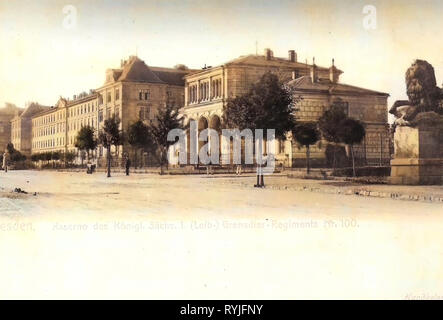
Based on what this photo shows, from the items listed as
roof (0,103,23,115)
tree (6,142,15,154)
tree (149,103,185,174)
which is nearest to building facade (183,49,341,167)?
tree (149,103,185,174)

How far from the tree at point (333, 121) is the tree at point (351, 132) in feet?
0.92

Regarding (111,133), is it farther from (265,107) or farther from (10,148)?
(265,107)

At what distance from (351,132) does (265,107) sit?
4.36 m

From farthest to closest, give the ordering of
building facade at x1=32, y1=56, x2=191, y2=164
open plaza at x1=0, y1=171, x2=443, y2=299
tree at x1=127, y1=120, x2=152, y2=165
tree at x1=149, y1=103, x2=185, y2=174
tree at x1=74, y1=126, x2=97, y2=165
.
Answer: tree at x1=149, y1=103, x2=185, y2=174, tree at x1=127, y1=120, x2=152, y2=165, tree at x1=74, y1=126, x2=97, y2=165, building facade at x1=32, y1=56, x2=191, y2=164, open plaza at x1=0, y1=171, x2=443, y2=299

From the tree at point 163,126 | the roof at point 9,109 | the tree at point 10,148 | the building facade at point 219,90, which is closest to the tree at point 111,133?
the tree at point 163,126

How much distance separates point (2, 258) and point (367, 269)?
243 inches

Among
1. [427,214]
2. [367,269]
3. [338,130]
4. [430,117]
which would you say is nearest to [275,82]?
[338,130]

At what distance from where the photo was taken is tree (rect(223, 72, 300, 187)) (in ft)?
62.6

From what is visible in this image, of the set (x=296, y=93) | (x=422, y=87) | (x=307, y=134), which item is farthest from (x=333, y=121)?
(x=422, y=87)

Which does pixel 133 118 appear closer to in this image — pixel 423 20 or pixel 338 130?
pixel 338 130

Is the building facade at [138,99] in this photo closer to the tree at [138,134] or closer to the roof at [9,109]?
the tree at [138,134]

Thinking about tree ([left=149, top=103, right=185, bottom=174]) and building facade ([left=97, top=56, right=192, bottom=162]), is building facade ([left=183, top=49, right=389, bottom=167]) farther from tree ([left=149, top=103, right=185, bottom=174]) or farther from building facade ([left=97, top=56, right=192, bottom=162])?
tree ([left=149, top=103, right=185, bottom=174])

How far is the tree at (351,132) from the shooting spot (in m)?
20.7

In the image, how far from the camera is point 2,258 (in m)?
8.73
